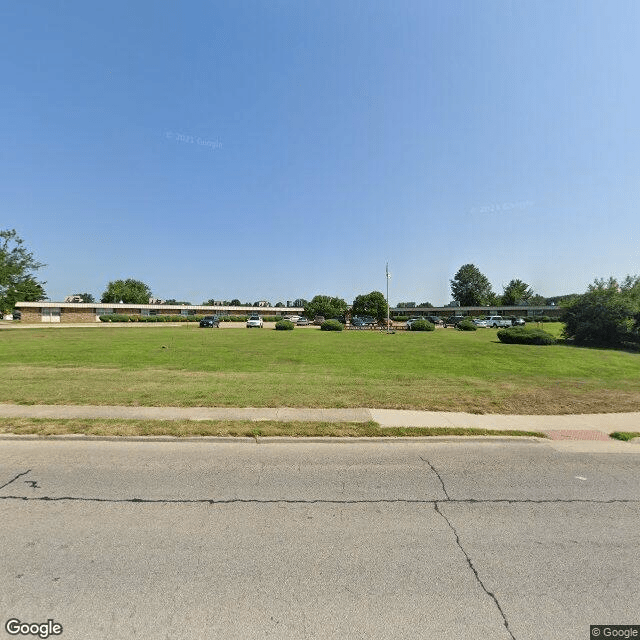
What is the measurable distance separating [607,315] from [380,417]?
957 inches

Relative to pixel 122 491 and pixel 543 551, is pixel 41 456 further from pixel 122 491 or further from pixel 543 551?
pixel 543 551

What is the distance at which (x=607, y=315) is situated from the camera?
23.0 meters

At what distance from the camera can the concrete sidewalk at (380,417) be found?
7.02 meters

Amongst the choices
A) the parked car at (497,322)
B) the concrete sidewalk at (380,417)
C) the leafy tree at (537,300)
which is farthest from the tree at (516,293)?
the concrete sidewalk at (380,417)

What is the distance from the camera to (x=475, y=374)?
12664mm

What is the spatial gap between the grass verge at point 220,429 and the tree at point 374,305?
194 feet

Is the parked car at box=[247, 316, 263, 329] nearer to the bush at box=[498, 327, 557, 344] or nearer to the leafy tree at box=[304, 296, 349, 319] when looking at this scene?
the leafy tree at box=[304, 296, 349, 319]

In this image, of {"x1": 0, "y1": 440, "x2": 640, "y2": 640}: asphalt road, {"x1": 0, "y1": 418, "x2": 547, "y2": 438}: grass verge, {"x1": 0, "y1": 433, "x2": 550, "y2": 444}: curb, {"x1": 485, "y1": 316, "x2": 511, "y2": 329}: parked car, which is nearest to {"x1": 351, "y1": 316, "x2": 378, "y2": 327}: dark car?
{"x1": 485, "y1": 316, "x2": 511, "y2": 329}: parked car

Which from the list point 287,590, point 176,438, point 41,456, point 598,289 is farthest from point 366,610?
point 598,289

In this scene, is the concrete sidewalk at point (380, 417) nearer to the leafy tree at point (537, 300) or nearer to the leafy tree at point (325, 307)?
the leafy tree at point (325, 307)

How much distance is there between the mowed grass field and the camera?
8.60 metres

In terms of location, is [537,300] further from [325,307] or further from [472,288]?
[325,307]

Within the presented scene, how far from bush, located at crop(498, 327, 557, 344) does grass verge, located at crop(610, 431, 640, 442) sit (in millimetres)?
17382

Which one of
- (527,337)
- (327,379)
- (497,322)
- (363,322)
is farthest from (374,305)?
(327,379)
